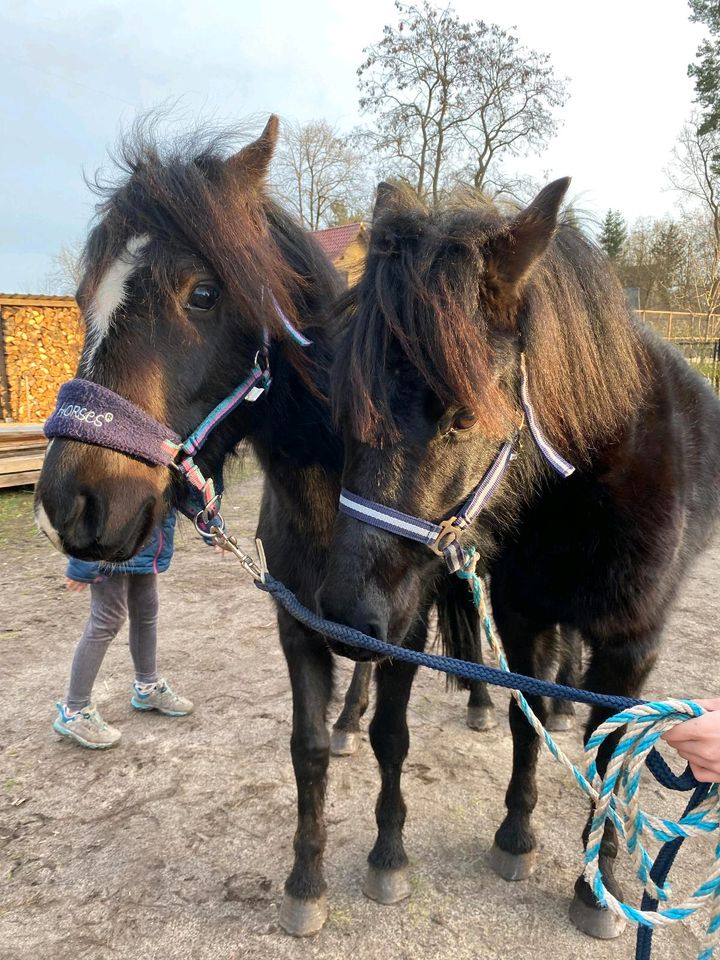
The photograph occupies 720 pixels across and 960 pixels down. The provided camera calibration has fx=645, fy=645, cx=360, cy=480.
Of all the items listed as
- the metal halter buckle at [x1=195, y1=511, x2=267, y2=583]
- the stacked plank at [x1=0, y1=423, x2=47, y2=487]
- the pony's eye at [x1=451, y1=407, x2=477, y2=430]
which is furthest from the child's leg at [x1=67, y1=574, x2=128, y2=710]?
the stacked plank at [x1=0, y1=423, x2=47, y2=487]

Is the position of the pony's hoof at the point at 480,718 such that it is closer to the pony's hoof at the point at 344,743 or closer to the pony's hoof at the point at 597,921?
the pony's hoof at the point at 344,743

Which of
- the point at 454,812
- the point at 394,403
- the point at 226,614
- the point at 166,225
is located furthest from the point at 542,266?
the point at 226,614

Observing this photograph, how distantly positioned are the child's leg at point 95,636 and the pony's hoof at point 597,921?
2181mm

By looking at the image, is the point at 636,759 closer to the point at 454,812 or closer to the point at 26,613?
the point at 454,812

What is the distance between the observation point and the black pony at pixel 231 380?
65.9 inches

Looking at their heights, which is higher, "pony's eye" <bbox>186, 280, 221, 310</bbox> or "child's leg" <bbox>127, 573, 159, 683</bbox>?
"pony's eye" <bbox>186, 280, 221, 310</bbox>

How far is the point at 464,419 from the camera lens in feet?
5.05

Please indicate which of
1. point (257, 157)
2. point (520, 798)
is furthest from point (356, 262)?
point (520, 798)

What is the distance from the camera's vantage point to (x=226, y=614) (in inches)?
184

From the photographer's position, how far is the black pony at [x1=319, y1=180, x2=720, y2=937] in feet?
4.98

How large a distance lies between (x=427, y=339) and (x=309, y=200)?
3287cm

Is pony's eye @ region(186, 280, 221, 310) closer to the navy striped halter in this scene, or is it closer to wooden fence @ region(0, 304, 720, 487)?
the navy striped halter

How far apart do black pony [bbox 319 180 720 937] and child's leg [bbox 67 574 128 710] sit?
5.40 feet

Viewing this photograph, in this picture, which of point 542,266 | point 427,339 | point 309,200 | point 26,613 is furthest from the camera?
point 309,200
